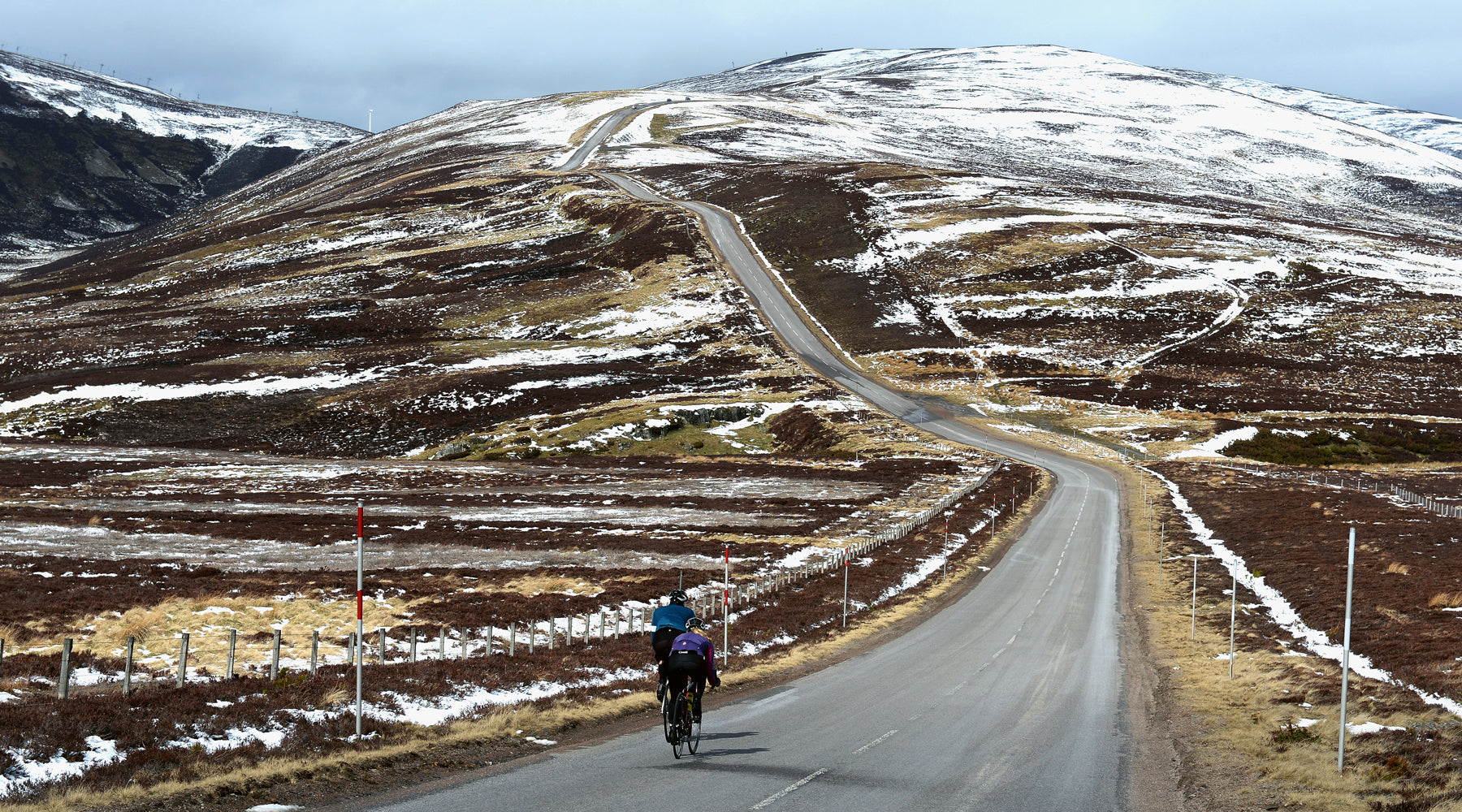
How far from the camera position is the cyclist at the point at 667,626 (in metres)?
15.3

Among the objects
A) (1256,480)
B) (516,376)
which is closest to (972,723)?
(1256,480)

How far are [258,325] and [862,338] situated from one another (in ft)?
244

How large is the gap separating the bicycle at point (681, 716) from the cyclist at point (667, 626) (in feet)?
1.39

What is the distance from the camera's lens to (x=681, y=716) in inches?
584

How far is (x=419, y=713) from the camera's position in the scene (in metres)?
16.6

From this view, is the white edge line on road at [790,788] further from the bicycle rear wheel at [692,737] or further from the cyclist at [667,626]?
the cyclist at [667,626]

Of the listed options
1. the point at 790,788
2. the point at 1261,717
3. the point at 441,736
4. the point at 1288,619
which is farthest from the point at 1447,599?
the point at 441,736

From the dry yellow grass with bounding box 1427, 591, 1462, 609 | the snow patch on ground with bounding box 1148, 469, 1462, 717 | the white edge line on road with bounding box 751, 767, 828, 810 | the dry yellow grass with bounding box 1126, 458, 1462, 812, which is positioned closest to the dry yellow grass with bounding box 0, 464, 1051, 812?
the white edge line on road with bounding box 751, 767, 828, 810

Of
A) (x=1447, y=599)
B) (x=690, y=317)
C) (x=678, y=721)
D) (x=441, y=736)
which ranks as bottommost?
(x=441, y=736)

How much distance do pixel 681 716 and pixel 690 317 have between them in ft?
351

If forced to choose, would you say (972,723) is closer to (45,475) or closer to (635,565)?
(635,565)

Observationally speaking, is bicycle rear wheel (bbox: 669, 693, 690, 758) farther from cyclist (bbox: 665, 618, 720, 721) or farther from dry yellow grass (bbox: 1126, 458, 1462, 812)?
dry yellow grass (bbox: 1126, 458, 1462, 812)

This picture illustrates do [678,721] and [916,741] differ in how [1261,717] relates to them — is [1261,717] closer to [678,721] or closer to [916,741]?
[916,741]

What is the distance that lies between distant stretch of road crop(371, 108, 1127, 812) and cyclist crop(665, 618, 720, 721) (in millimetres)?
1158
